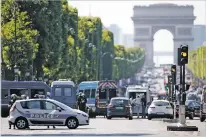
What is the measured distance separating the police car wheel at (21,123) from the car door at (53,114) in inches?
35.5

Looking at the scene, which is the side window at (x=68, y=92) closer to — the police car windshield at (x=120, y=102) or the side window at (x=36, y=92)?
the side window at (x=36, y=92)

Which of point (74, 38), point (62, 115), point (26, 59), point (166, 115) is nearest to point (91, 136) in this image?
point (62, 115)

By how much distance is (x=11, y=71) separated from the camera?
79.5 m

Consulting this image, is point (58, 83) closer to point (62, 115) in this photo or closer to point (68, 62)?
point (62, 115)

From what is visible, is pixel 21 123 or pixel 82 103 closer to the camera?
pixel 21 123

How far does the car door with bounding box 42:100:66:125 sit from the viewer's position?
43188 millimetres

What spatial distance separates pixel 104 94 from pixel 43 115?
28138 millimetres

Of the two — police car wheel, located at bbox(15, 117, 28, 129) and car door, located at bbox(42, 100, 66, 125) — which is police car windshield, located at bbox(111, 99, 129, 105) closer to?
car door, located at bbox(42, 100, 66, 125)

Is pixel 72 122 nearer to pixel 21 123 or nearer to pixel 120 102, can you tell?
pixel 21 123

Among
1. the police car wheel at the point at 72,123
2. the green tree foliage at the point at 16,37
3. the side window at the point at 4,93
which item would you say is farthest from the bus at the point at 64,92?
the police car wheel at the point at 72,123

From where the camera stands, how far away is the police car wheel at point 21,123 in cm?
4297

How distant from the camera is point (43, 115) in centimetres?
4319

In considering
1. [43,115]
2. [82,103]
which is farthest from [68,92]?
[43,115]

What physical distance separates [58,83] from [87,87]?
6010 millimetres
